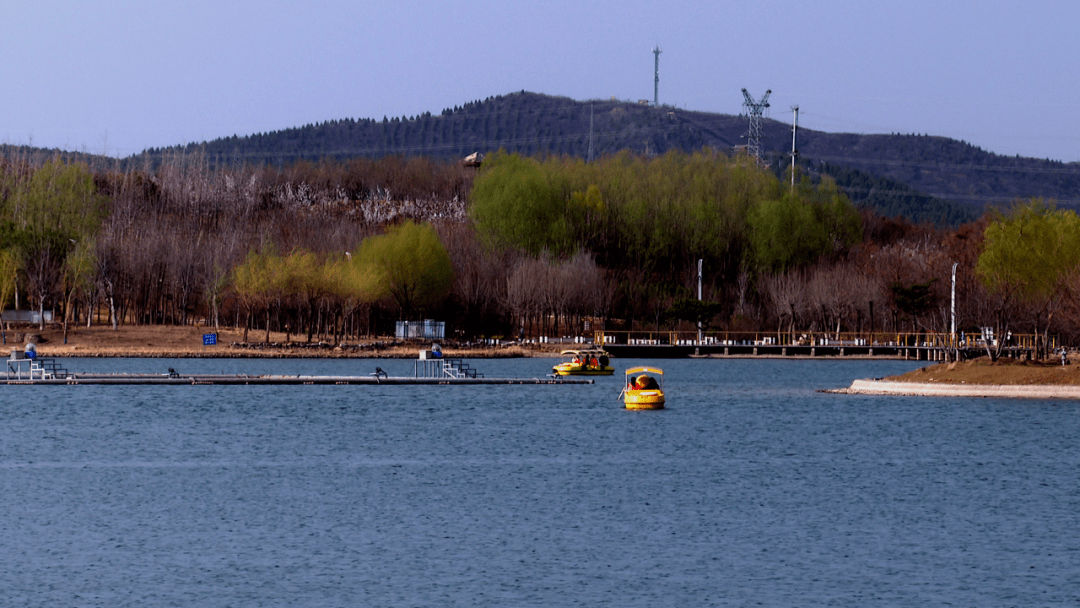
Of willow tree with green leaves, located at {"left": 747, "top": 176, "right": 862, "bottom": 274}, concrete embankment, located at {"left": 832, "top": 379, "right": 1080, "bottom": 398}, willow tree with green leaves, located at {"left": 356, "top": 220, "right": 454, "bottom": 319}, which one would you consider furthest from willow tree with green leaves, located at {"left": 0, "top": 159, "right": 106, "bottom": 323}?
concrete embankment, located at {"left": 832, "top": 379, "right": 1080, "bottom": 398}

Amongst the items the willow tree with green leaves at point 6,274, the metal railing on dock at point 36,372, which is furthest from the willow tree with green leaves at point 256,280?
the metal railing on dock at point 36,372

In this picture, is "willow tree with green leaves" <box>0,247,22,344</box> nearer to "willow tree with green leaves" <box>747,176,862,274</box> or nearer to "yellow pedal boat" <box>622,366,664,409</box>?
"yellow pedal boat" <box>622,366,664,409</box>

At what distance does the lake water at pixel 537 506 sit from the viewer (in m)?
23.8

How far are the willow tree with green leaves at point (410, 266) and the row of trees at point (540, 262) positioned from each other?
171mm

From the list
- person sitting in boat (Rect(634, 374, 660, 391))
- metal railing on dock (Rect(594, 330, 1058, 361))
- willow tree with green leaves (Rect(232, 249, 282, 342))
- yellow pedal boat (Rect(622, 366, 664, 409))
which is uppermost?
willow tree with green leaves (Rect(232, 249, 282, 342))

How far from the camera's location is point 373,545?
27.5 meters

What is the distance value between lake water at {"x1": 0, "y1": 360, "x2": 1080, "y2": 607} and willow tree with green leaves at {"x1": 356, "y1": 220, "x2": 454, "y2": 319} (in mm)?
49306

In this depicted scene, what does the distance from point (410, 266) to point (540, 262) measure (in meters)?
11.7

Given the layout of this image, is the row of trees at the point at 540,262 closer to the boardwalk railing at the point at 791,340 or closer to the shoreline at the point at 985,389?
the boardwalk railing at the point at 791,340

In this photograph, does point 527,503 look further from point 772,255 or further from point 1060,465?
point 772,255

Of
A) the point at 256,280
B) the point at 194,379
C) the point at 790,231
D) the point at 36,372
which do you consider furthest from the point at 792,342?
the point at 36,372

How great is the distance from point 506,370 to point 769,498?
191ft

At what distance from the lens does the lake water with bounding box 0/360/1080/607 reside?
23.8 m

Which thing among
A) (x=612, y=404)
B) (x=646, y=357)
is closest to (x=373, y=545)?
(x=612, y=404)
